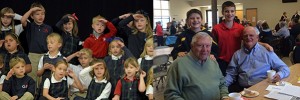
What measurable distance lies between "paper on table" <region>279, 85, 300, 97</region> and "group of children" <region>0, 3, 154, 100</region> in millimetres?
1311

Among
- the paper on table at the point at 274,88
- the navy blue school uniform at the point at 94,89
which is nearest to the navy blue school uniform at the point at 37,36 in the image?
the navy blue school uniform at the point at 94,89

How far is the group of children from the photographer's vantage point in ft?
5.26

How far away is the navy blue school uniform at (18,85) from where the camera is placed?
1.63 metres

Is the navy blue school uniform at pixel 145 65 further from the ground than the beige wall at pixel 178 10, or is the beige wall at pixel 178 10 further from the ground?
the beige wall at pixel 178 10

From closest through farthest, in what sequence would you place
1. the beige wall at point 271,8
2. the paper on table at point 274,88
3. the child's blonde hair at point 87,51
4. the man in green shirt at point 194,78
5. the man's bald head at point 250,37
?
the child's blonde hair at point 87,51 < the man in green shirt at point 194,78 < the paper on table at point 274,88 < the man's bald head at point 250,37 < the beige wall at point 271,8

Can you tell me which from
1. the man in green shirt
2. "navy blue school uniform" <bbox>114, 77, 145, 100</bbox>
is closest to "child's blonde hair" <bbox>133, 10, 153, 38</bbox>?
"navy blue school uniform" <bbox>114, 77, 145, 100</bbox>

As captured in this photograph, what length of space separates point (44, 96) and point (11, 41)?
369 millimetres

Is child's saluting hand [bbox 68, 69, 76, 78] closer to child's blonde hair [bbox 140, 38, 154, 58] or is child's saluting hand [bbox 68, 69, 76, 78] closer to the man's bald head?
child's blonde hair [bbox 140, 38, 154, 58]

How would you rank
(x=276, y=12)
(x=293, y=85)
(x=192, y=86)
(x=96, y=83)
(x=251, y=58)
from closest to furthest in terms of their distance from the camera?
(x=96, y=83)
(x=192, y=86)
(x=293, y=85)
(x=251, y=58)
(x=276, y=12)

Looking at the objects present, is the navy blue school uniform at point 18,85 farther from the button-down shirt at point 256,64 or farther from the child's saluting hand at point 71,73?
the button-down shirt at point 256,64

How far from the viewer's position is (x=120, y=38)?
67.8 inches

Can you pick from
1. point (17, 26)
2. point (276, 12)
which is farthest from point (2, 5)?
point (276, 12)

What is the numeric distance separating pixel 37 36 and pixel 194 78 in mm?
1222

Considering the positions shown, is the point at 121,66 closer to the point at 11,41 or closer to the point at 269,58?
the point at 11,41
